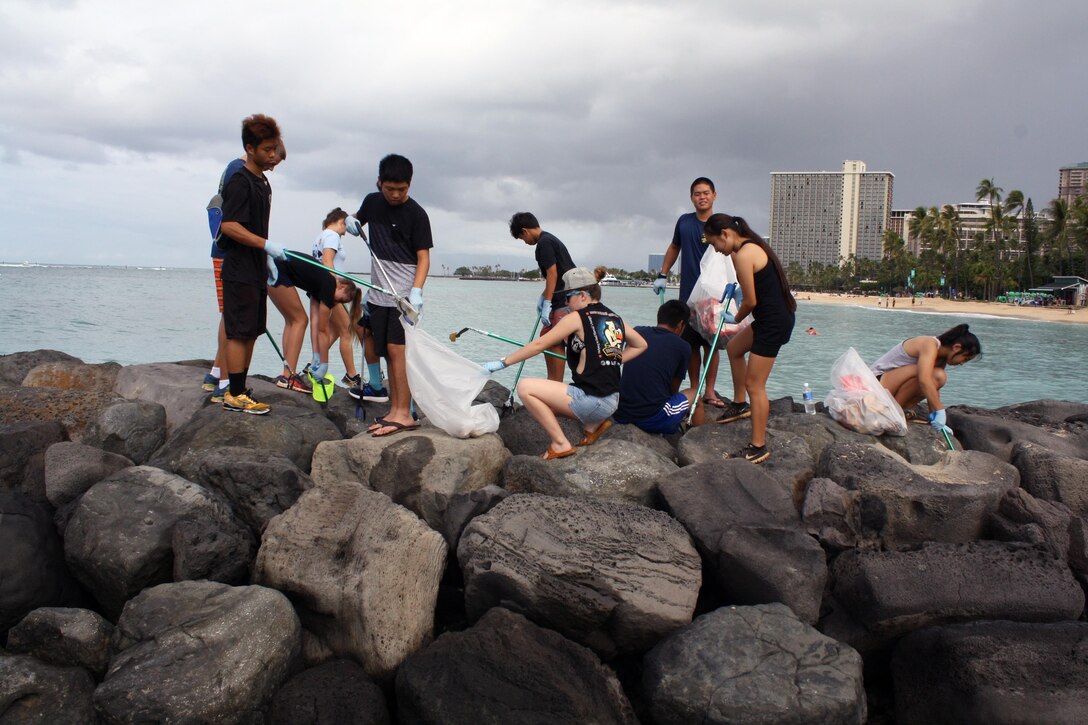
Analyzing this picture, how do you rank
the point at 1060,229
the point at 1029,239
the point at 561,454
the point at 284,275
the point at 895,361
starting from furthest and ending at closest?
the point at 1029,239 < the point at 1060,229 < the point at 284,275 < the point at 895,361 < the point at 561,454

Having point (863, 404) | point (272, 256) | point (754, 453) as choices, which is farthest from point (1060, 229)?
point (272, 256)

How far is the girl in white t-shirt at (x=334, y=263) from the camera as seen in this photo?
22.2ft

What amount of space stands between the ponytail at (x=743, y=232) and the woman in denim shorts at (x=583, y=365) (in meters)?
0.86

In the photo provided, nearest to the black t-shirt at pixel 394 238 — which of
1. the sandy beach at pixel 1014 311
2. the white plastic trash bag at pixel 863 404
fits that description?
the white plastic trash bag at pixel 863 404

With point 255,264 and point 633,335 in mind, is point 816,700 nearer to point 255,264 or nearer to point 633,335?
point 633,335

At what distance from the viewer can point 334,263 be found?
22.3 feet

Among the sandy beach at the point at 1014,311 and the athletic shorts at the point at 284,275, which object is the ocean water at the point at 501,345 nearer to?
the athletic shorts at the point at 284,275

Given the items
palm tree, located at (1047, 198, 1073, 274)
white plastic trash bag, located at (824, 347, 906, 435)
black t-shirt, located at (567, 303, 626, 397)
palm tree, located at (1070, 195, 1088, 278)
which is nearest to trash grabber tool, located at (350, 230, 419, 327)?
black t-shirt, located at (567, 303, 626, 397)

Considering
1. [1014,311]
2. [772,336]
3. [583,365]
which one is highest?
[772,336]

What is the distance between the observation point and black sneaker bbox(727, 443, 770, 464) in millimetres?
5086

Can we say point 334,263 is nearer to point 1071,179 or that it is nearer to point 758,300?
point 758,300

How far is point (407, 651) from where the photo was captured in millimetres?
3664

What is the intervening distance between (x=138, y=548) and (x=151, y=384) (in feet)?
9.60

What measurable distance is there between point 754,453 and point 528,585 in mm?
2113
